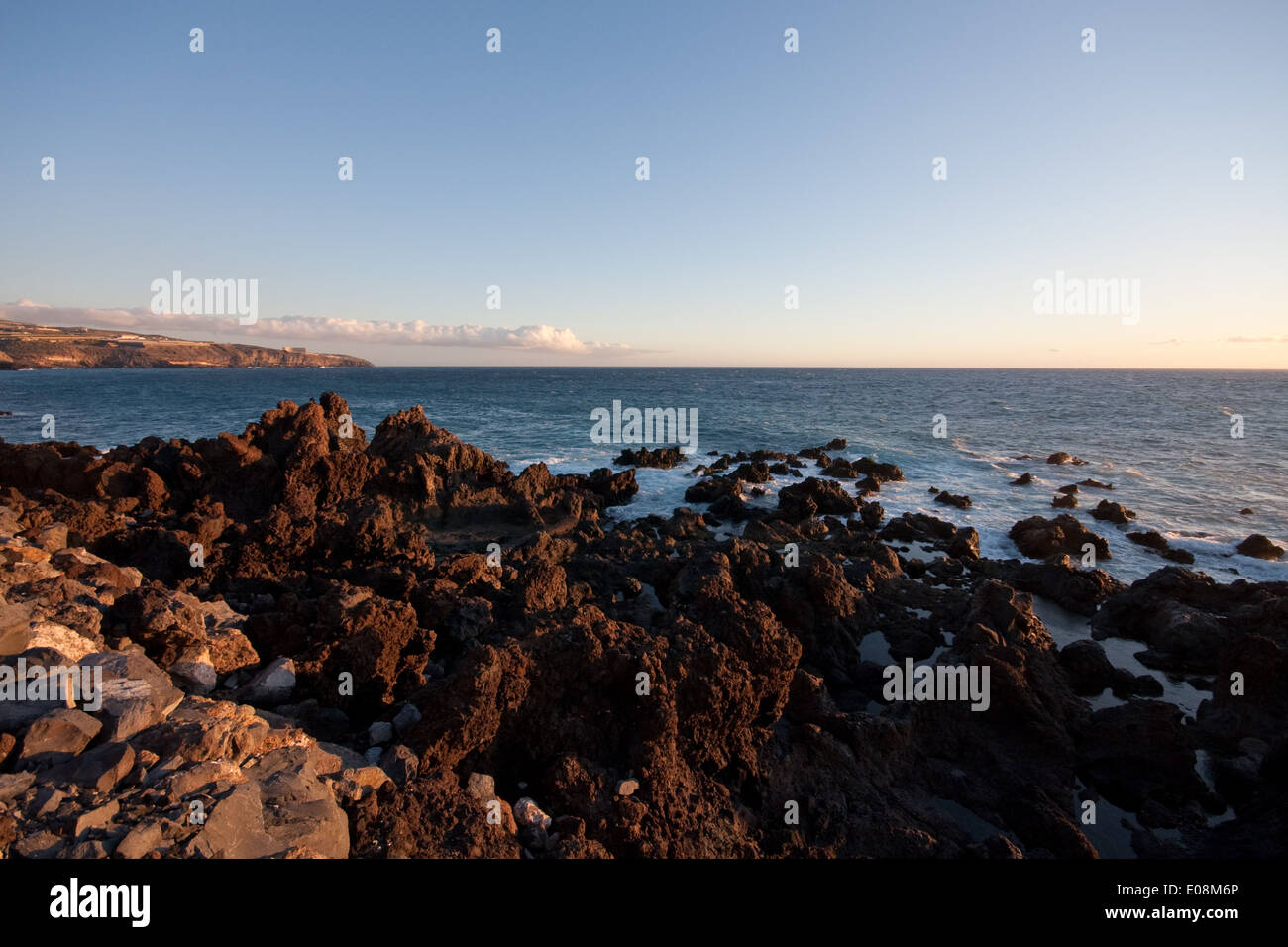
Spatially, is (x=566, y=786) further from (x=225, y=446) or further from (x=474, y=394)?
(x=474, y=394)

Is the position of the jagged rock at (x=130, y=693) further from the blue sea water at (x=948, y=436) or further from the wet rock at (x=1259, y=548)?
the wet rock at (x=1259, y=548)

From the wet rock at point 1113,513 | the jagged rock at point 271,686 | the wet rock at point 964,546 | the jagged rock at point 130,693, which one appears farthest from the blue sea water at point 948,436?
the jagged rock at point 130,693

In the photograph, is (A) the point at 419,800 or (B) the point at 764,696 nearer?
(A) the point at 419,800

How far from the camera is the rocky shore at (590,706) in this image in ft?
17.8

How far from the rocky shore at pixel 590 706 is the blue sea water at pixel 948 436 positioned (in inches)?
363

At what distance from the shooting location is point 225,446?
727 inches

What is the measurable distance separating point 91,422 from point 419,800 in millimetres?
63537

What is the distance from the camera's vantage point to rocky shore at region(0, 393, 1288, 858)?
542cm

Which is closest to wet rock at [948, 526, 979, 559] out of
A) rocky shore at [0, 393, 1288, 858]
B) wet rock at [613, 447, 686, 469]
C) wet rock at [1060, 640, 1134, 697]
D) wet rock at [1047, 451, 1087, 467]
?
rocky shore at [0, 393, 1288, 858]

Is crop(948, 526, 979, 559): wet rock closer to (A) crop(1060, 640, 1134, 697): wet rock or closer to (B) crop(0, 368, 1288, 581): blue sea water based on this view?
(B) crop(0, 368, 1288, 581): blue sea water

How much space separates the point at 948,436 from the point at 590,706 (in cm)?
5014

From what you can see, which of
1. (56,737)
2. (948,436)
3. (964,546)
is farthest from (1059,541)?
(948,436)

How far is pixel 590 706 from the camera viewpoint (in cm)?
782
